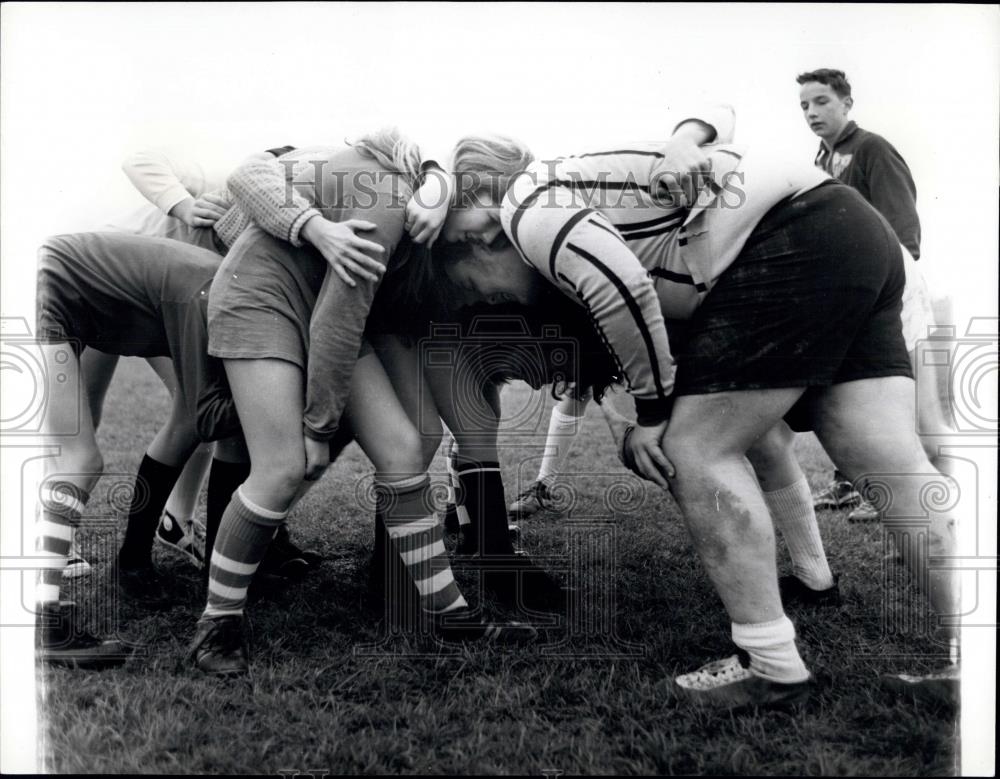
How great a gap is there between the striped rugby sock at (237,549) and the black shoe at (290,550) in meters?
0.71

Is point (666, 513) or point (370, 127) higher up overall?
point (370, 127)

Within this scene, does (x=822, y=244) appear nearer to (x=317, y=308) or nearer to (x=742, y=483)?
(x=742, y=483)

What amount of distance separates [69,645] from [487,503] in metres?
1.23

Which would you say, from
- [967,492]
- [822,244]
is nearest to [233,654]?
[822,244]

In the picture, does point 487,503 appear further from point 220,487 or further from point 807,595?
point 807,595

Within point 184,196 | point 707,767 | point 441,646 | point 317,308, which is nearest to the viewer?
point 707,767

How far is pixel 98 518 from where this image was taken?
3.27 meters

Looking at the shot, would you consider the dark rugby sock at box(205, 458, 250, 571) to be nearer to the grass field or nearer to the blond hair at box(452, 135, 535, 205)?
the grass field

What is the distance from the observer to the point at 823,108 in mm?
2533

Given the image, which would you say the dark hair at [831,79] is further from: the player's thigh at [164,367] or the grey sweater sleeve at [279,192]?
the player's thigh at [164,367]

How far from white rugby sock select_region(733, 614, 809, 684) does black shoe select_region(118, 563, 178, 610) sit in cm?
174

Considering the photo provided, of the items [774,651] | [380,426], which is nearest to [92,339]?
[380,426]

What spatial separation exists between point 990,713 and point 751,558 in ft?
2.30

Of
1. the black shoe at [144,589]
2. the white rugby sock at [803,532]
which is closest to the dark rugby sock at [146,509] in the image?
the black shoe at [144,589]
